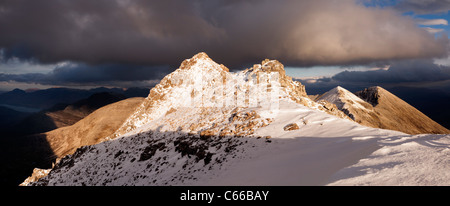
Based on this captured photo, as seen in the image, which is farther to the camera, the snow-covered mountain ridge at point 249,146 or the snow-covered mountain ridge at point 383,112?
the snow-covered mountain ridge at point 383,112

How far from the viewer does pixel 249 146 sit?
19812 mm

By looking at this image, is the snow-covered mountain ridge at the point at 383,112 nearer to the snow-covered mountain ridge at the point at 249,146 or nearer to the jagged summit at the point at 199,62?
the jagged summit at the point at 199,62

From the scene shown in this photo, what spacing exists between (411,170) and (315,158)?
543cm

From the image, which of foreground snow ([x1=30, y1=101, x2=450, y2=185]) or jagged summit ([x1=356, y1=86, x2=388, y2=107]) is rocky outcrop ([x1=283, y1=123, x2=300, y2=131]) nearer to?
foreground snow ([x1=30, y1=101, x2=450, y2=185])

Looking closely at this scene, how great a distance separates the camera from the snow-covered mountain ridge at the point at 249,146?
10172mm

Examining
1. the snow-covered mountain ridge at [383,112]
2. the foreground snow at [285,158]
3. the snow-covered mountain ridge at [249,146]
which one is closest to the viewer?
the foreground snow at [285,158]

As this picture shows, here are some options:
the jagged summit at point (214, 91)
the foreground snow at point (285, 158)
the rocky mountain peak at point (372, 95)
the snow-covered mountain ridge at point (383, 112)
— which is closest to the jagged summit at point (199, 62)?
the jagged summit at point (214, 91)

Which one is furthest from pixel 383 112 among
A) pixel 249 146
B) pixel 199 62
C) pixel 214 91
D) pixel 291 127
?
pixel 249 146

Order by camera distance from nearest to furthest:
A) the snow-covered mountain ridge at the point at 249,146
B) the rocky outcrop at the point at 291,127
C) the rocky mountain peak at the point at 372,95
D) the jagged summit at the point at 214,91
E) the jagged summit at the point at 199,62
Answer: the snow-covered mountain ridge at the point at 249,146, the rocky outcrop at the point at 291,127, the jagged summit at the point at 214,91, the jagged summit at the point at 199,62, the rocky mountain peak at the point at 372,95

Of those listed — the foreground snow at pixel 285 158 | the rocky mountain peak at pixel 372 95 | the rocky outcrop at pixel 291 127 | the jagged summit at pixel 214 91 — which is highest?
the rocky mountain peak at pixel 372 95

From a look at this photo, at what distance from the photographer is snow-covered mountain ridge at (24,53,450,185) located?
33.4 ft

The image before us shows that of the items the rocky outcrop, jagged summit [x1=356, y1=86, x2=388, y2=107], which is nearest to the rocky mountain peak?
jagged summit [x1=356, y1=86, x2=388, y2=107]

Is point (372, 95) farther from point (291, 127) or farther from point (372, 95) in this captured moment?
point (291, 127)

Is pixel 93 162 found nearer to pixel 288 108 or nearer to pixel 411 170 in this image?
pixel 288 108
